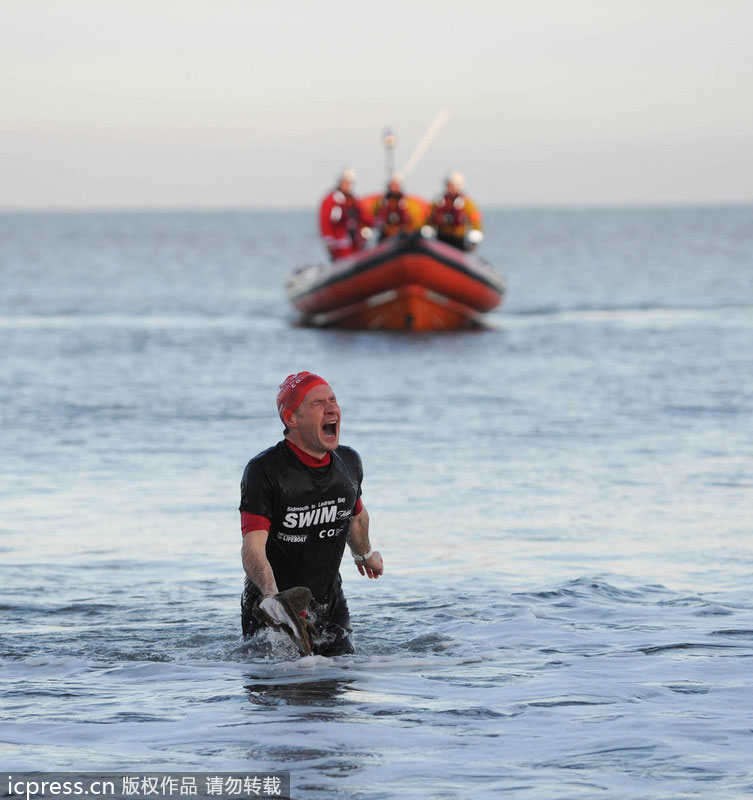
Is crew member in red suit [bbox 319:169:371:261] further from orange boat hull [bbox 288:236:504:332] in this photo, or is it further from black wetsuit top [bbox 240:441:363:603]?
black wetsuit top [bbox 240:441:363:603]

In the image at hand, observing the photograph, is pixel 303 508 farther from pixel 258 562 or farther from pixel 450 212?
pixel 450 212

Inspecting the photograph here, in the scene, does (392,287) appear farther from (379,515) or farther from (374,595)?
(374,595)

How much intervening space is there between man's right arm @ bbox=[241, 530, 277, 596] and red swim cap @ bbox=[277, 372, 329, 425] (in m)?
0.49

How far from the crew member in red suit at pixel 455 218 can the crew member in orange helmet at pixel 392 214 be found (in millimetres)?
523

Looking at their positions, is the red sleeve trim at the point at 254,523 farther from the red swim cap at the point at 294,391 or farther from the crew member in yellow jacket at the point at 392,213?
the crew member in yellow jacket at the point at 392,213

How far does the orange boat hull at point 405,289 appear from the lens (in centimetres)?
2741

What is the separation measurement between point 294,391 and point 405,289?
72.1ft

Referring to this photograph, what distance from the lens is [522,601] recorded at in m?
8.34

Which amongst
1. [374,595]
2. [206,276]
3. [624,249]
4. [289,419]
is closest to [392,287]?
[374,595]

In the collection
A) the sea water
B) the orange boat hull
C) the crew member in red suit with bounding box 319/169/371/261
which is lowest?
the sea water

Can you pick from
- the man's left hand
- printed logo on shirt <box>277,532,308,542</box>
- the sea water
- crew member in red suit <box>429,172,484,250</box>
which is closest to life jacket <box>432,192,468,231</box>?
crew member in red suit <box>429,172,484,250</box>

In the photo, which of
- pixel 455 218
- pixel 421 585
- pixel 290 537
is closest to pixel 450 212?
pixel 455 218

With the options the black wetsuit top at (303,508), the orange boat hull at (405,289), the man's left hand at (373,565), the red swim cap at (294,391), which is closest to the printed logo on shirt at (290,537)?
the black wetsuit top at (303,508)

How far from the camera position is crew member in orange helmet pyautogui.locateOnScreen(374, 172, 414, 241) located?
28.7 metres
